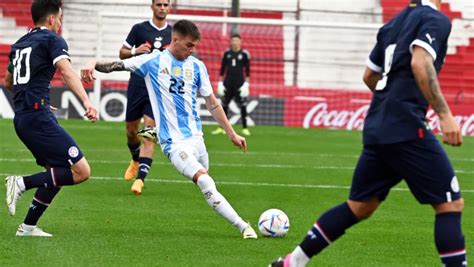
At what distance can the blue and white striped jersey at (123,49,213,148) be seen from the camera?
9461 millimetres

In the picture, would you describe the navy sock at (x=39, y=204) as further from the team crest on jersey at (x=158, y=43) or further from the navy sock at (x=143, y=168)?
the team crest on jersey at (x=158, y=43)

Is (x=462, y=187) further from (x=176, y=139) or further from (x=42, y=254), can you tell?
(x=42, y=254)

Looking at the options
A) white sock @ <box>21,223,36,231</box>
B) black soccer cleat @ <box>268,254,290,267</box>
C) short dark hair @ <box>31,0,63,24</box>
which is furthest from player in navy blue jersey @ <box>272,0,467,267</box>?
white sock @ <box>21,223,36,231</box>

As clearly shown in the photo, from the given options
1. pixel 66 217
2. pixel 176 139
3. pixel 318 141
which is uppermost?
pixel 176 139

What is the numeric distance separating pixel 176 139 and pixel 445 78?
20.5 metres

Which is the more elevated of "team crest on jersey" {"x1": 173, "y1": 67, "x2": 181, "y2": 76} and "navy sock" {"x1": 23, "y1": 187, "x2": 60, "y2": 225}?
"team crest on jersey" {"x1": 173, "y1": 67, "x2": 181, "y2": 76}

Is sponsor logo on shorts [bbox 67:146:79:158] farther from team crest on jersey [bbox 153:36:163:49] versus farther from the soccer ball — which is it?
team crest on jersey [bbox 153:36:163:49]

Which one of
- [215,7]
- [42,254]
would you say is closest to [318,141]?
[215,7]

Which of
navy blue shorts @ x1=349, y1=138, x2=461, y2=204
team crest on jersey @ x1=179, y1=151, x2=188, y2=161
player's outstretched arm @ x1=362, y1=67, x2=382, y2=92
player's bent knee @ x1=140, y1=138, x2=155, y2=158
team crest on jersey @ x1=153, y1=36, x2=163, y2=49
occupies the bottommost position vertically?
player's bent knee @ x1=140, y1=138, x2=155, y2=158

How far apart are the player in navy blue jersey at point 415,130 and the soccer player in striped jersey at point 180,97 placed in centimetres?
263

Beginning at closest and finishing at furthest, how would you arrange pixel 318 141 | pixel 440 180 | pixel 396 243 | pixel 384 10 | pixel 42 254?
pixel 440 180 → pixel 42 254 → pixel 396 243 → pixel 318 141 → pixel 384 10

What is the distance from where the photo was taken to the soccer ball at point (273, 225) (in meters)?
9.39

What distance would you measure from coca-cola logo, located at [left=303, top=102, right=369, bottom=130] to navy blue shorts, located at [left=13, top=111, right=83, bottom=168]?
18.1m

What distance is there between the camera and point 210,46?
28.6 m
